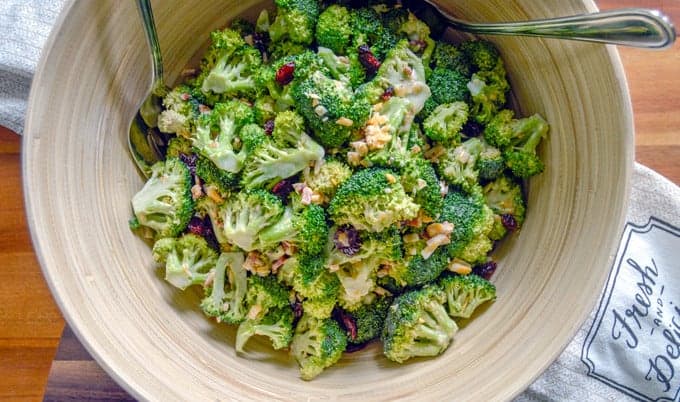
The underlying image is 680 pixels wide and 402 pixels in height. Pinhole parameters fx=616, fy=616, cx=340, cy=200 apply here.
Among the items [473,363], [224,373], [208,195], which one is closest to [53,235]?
[208,195]

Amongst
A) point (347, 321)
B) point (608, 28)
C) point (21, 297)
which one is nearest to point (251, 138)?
point (347, 321)

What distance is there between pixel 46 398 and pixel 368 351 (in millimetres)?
1242

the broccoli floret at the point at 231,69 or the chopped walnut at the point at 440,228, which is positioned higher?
the broccoli floret at the point at 231,69

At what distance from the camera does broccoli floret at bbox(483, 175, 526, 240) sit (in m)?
1.98

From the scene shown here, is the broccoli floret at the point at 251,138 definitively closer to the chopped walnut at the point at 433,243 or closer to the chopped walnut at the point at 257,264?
the chopped walnut at the point at 257,264

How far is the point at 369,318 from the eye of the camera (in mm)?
1994

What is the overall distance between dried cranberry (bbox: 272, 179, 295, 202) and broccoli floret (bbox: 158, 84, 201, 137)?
0.36 meters

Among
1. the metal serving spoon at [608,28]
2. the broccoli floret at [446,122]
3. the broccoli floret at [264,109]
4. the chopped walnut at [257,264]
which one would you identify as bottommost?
the chopped walnut at [257,264]

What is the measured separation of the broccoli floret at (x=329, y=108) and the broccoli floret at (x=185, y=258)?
0.52m

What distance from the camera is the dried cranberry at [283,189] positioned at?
6.07ft

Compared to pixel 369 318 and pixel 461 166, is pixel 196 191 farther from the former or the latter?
pixel 461 166

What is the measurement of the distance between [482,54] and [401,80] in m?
0.28

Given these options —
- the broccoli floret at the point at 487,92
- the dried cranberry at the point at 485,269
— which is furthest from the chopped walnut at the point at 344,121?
the dried cranberry at the point at 485,269

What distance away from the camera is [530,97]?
1.97 meters
